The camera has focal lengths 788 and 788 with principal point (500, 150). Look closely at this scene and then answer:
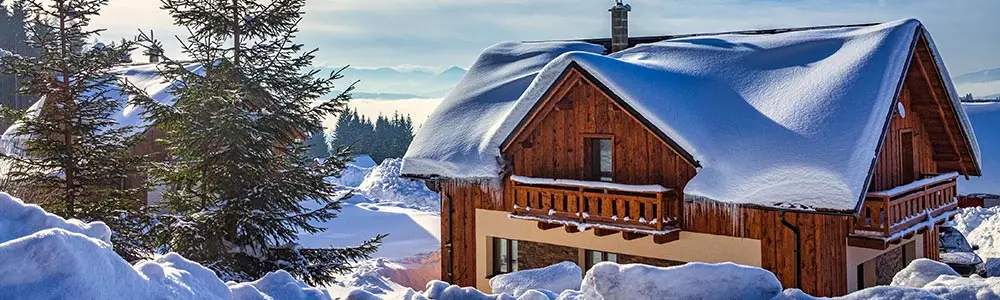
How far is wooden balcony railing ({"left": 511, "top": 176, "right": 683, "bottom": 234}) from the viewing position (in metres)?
13.2

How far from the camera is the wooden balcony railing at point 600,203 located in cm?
1322

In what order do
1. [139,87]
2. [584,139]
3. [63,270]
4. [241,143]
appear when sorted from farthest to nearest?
[139,87] → [584,139] → [241,143] → [63,270]

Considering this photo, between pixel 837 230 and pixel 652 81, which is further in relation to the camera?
pixel 652 81

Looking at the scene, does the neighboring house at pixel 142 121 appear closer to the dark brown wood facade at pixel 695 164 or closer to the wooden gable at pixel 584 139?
the dark brown wood facade at pixel 695 164

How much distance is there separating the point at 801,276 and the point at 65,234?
11838 mm

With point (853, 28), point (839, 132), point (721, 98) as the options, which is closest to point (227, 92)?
point (721, 98)

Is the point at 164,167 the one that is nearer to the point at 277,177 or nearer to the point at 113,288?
the point at 277,177

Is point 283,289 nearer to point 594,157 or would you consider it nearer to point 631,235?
point 631,235

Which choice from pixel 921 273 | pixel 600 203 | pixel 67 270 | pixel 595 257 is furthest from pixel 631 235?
pixel 67 270

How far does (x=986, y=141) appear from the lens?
28.6m

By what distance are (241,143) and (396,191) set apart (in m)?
28.2

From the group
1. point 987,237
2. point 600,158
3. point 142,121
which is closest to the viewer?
point 600,158

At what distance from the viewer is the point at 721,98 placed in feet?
46.2

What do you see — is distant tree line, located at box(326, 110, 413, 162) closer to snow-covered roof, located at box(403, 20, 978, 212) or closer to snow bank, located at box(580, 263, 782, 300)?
snow-covered roof, located at box(403, 20, 978, 212)
